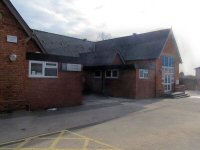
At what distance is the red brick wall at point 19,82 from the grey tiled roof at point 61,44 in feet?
35.0

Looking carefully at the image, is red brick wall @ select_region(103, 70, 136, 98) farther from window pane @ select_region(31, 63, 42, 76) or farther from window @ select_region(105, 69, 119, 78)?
window pane @ select_region(31, 63, 42, 76)

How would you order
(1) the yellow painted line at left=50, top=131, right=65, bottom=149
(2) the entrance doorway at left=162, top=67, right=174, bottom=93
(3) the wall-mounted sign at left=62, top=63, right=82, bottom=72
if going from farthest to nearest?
1. (2) the entrance doorway at left=162, top=67, right=174, bottom=93
2. (3) the wall-mounted sign at left=62, top=63, right=82, bottom=72
3. (1) the yellow painted line at left=50, top=131, right=65, bottom=149

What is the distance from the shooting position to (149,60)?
26297 mm

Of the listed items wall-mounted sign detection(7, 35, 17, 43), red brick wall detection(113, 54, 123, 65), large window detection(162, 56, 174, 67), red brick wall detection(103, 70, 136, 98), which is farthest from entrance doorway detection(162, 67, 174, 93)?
wall-mounted sign detection(7, 35, 17, 43)

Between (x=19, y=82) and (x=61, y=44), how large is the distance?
52.1ft

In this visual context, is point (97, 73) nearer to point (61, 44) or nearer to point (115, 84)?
point (115, 84)

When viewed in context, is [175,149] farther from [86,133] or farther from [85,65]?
[85,65]

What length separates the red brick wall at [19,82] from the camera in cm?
1255

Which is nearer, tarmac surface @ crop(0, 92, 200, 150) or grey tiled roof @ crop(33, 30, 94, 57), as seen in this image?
tarmac surface @ crop(0, 92, 200, 150)

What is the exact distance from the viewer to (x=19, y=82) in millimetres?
13250

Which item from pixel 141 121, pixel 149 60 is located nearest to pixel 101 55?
pixel 149 60

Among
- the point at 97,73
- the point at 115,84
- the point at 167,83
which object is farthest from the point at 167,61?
the point at 97,73

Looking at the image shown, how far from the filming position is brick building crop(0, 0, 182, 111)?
12.9 m

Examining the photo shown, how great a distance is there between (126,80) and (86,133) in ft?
46.6
